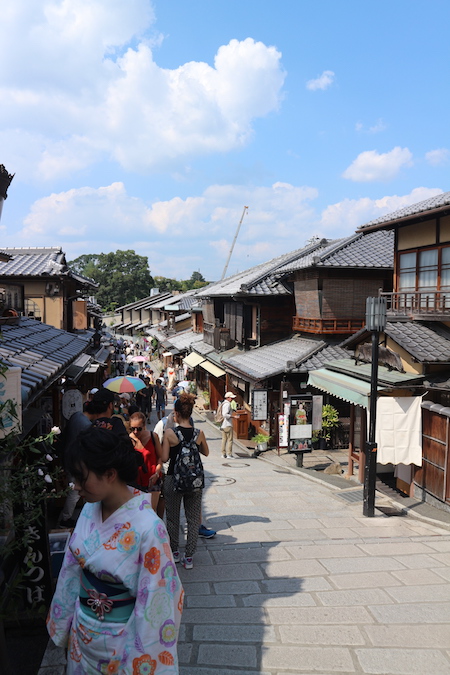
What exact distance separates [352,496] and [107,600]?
965 centimetres

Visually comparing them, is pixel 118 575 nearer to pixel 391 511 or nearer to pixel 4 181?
pixel 4 181

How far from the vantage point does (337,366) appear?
48.9 ft

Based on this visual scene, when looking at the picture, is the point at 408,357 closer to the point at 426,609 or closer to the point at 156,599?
the point at 426,609

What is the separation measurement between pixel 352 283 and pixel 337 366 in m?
5.94

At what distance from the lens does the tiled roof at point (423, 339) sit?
10.7m

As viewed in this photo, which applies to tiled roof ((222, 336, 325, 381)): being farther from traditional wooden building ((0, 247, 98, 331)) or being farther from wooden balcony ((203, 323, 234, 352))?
traditional wooden building ((0, 247, 98, 331))

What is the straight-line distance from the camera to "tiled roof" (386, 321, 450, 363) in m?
10.7

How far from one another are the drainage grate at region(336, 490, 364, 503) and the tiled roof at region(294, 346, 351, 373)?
678cm

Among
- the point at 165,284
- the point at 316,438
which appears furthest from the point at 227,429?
the point at 165,284

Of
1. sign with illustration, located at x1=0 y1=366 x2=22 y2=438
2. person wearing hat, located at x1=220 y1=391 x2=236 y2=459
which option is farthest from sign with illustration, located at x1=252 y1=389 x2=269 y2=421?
sign with illustration, located at x1=0 y1=366 x2=22 y2=438

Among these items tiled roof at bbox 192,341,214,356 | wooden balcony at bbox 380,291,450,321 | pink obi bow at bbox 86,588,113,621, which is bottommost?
tiled roof at bbox 192,341,214,356

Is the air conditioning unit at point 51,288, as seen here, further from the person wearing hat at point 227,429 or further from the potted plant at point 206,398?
the potted plant at point 206,398

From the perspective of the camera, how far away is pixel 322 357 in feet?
62.7

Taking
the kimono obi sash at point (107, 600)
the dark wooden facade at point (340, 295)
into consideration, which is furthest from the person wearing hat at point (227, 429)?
the kimono obi sash at point (107, 600)
